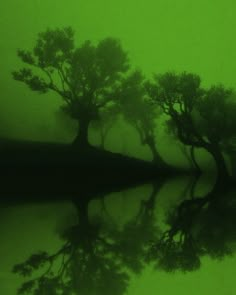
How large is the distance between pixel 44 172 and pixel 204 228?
10.6 m

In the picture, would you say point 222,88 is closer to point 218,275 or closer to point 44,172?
point 44,172

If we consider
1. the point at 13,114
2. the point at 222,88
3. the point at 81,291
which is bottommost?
the point at 81,291

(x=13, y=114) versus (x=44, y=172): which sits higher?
(x=13, y=114)

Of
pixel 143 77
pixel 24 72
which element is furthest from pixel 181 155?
pixel 24 72

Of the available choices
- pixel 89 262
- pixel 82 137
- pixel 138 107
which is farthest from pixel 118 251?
pixel 138 107

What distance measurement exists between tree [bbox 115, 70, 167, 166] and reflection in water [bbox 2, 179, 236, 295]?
15.9m

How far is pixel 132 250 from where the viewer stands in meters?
4.85

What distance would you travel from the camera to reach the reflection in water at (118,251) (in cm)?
367

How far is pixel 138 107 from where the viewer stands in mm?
27719

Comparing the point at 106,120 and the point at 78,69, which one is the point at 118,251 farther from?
the point at 106,120

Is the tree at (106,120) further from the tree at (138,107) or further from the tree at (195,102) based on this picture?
the tree at (195,102)

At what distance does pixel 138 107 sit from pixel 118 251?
23.3m

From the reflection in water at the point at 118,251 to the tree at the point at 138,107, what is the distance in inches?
627

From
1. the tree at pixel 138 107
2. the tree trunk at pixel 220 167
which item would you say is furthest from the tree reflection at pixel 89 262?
the tree at pixel 138 107
